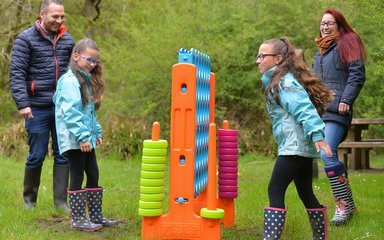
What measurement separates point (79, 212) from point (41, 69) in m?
1.52

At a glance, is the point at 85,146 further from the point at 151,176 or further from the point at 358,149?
the point at 358,149

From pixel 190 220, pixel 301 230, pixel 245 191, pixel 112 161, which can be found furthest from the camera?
pixel 112 161

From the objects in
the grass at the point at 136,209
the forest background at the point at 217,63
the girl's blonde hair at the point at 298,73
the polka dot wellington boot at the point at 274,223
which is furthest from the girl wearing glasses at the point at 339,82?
the forest background at the point at 217,63

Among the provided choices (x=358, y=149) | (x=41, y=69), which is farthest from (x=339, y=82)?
(x=358, y=149)

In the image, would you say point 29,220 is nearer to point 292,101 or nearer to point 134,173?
point 292,101

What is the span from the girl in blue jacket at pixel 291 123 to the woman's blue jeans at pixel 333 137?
1142 mm

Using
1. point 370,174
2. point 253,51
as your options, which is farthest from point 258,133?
point 370,174

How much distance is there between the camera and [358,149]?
1071cm

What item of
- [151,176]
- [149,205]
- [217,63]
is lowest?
[149,205]

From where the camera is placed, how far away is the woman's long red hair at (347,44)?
6301mm

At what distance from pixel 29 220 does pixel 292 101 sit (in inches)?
109

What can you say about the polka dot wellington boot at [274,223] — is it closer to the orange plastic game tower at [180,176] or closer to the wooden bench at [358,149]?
the orange plastic game tower at [180,176]

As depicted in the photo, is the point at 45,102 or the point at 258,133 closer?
the point at 45,102

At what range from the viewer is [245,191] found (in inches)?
335
